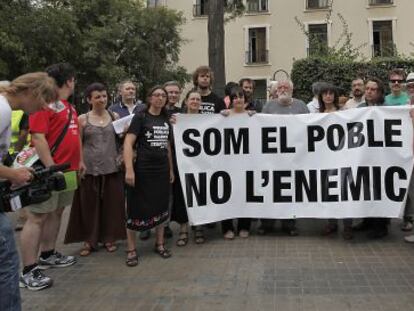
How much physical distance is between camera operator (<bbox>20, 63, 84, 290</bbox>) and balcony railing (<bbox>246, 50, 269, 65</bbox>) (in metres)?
34.1

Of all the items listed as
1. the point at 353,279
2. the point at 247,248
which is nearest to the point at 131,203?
the point at 247,248

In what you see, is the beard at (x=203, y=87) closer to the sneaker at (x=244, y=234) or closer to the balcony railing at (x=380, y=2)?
the sneaker at (x=244, y=234)

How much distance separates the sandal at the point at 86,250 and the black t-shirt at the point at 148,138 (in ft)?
4.11

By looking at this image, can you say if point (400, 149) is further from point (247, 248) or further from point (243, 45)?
point (243, 45)

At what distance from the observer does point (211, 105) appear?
6938mm

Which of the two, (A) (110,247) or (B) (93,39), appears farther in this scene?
(B) (93,39)

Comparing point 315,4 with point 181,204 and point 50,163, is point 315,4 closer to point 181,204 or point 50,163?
point 181,204

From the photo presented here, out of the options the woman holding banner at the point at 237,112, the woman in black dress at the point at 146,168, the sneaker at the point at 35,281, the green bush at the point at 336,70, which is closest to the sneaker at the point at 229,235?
the woman holding banner at the point at 237,112

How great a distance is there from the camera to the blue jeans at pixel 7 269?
3.41 metres

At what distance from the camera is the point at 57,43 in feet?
85.5

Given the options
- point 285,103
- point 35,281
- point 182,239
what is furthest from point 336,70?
point 35,281

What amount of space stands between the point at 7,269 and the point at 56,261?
98.0 inches

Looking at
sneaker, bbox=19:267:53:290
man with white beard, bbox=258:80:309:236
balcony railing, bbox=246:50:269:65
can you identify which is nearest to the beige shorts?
sneaker, bbox=19:267:53:290

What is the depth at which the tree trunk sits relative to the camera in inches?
613
